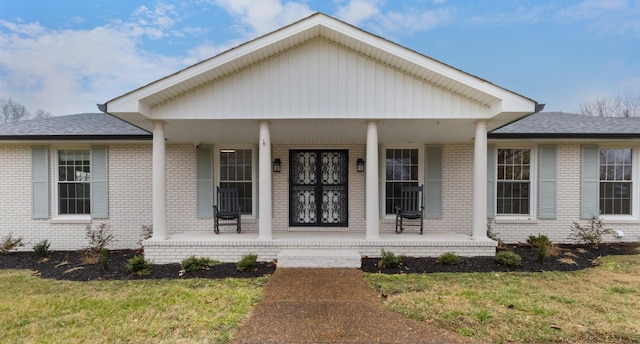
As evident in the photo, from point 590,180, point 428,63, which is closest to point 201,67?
point 428,63

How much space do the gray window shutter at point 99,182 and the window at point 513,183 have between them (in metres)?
9.65

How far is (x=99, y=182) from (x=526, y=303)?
8820 mm

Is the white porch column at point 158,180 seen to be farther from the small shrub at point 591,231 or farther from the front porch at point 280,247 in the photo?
the small shrub at point 591,231

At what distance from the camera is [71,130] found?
7.67m

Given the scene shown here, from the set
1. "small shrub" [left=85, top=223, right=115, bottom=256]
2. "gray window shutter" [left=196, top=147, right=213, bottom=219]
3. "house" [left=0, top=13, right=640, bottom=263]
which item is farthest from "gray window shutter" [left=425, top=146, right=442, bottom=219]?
"small shrub" [left=85, top=223, right=115, bottom=256]

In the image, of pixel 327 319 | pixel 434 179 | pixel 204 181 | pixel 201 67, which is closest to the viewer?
pixel 327 319

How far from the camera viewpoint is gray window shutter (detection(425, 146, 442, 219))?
7.92m

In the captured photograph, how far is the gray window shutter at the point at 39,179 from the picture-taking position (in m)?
7.54

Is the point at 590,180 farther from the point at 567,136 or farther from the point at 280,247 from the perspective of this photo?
the point at 280,247

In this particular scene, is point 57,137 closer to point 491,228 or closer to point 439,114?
point 439,114

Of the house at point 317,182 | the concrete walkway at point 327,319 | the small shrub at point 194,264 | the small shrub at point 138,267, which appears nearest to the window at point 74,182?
the house at point 317,182

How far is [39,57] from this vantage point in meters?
16.6

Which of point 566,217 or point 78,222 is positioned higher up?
point 566,217

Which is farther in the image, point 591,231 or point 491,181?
point 491,181
